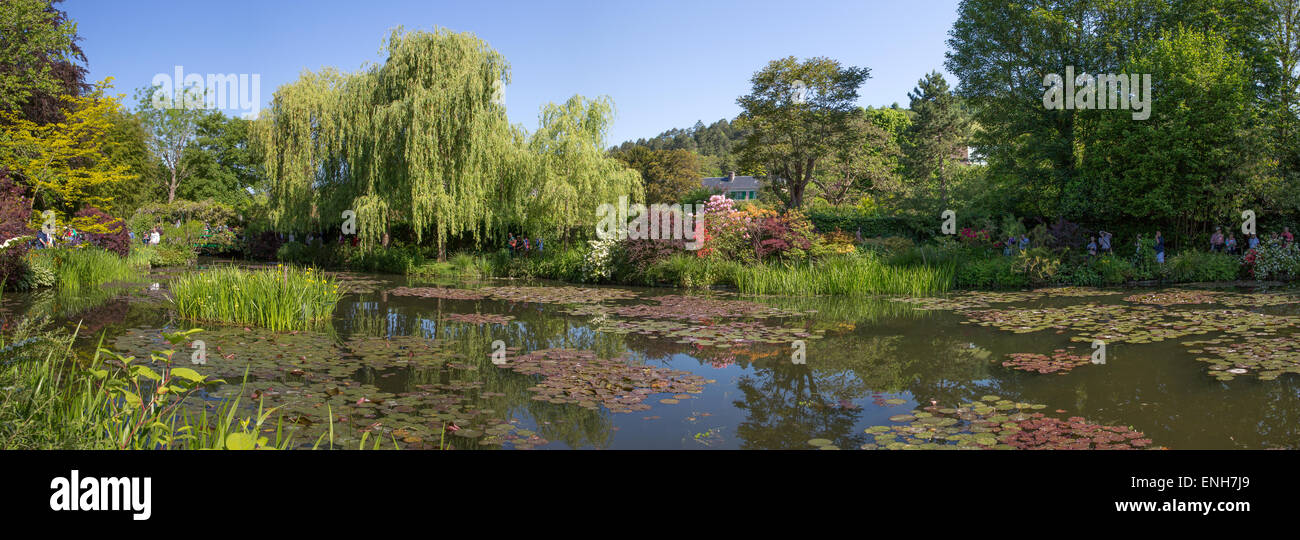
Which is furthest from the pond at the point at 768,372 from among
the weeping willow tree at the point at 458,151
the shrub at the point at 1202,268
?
the weeping willow tree at the point at 458,151

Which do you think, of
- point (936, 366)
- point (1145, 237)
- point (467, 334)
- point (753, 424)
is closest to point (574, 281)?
point (467, 334)

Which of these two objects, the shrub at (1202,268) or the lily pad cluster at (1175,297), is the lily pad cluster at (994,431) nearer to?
the lily pad cluster at (1175,297)

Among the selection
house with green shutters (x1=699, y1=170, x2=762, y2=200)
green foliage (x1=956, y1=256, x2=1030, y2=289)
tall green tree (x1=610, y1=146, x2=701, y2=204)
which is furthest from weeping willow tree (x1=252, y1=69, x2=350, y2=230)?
house with green shutters (x1=699, y1=170, x2=762, y2=200)

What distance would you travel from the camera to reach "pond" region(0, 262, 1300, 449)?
172 inches

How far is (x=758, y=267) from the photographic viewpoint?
48.2 feet

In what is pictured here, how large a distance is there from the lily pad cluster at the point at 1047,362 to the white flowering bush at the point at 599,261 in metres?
10.9

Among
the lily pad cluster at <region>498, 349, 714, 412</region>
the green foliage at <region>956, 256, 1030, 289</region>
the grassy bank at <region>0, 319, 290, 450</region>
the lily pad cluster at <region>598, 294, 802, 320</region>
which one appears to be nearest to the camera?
the grassy bank at <region>0, 319, 290, 450</region>

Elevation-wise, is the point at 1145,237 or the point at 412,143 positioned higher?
the point at 412,143

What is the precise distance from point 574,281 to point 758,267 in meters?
4.95

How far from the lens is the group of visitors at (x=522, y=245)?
19641 mm

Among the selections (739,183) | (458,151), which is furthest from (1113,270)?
(739,183)

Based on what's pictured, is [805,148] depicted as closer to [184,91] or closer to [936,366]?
[936,366]

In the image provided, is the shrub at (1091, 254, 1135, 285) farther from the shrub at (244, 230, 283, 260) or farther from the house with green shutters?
the house with green shutters

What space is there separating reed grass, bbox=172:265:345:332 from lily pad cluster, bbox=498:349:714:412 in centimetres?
354
